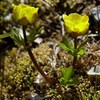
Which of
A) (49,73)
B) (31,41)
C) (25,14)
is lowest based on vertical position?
(49,73)

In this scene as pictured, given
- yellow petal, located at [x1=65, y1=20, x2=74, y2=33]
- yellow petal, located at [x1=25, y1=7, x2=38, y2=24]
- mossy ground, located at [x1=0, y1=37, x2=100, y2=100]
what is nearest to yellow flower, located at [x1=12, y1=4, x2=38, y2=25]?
yellow petal, located at [x1=25, y1=7, x2=38, y2=24]

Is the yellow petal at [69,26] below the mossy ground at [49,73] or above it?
above

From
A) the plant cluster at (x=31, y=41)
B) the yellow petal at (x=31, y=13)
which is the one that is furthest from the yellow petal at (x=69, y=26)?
the yellow petal at (x=31, y=13)

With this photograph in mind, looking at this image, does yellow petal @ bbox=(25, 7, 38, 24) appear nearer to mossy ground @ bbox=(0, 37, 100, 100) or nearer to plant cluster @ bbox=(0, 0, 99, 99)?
plant cluster @ bbox=(0, 0, 99, 99)

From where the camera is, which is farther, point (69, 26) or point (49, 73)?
point (49, 73)

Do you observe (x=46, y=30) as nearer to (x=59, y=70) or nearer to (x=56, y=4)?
(x=56, y=4)

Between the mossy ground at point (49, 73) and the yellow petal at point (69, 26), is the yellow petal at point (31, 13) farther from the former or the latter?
the mossy ground at point (49, 73)

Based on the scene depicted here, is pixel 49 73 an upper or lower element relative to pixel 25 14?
lower

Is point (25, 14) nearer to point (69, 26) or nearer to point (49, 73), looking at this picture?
point (69, 26)

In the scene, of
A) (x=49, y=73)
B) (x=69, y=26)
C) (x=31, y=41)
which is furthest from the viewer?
(x=49, y=73)

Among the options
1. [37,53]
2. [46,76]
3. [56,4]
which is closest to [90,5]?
[56,4]

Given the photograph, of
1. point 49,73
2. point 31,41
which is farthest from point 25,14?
point 49,73
